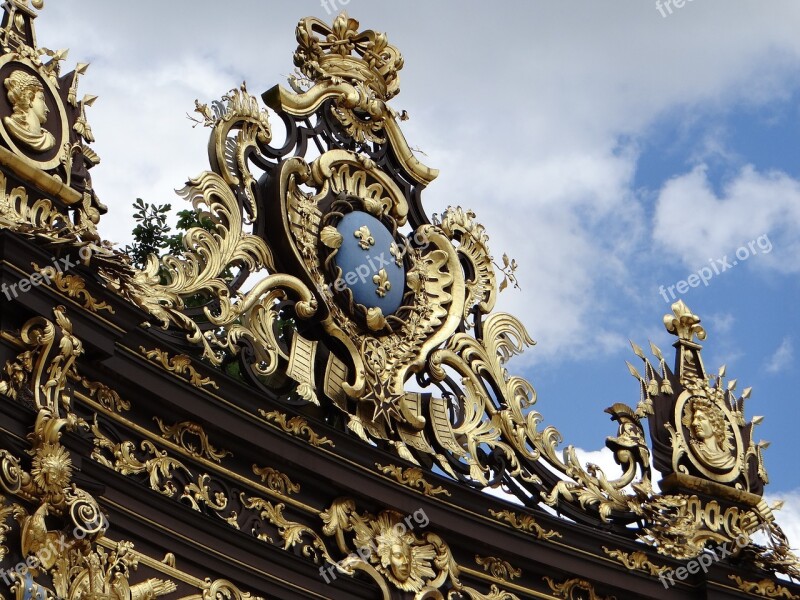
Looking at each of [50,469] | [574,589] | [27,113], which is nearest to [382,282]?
[574,589]

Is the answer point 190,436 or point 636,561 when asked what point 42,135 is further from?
point 636,561

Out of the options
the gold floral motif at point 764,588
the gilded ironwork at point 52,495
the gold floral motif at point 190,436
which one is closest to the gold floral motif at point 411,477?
the gold floral motif at point 190,436

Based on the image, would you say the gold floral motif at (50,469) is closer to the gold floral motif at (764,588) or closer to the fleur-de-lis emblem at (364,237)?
the fleur-de-lis emblem at (364,237)

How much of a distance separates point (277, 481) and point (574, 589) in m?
2.38

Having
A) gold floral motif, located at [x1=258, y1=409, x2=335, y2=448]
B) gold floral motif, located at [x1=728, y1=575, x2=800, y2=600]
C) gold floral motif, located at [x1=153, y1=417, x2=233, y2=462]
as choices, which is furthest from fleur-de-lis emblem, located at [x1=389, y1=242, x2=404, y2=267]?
gold floral motif, located at [x1=728, y1=575, x2=800, y2=600]

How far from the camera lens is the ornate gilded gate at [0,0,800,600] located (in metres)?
9.16

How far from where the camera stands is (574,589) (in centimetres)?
1175

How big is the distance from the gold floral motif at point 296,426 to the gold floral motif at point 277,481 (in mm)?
243

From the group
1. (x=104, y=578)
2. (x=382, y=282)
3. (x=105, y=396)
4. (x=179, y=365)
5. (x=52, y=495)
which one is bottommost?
(x=104, y=578)

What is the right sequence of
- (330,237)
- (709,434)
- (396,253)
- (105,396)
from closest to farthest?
(105,396), (330,237), (396,253), (709,434)

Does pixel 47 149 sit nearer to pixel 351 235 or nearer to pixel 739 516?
pixel 351 235

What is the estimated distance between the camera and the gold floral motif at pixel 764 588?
40.6 ft

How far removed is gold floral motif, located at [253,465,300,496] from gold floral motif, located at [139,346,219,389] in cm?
60

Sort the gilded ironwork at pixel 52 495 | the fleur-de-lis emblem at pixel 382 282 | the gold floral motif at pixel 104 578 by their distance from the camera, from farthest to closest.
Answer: the fleur-de-lis emblem at pixel 382 282 → the gold floral motif at pixel 104 578 → the gilded ironwork at pixel 52 495
